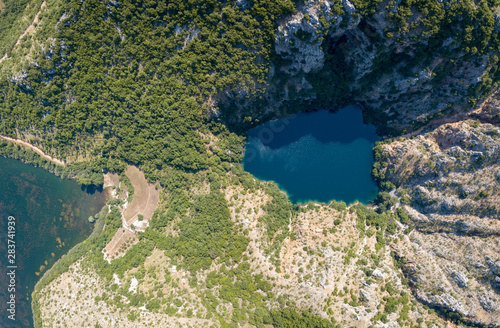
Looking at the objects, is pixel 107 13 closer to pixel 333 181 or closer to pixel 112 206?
pixel 112 206

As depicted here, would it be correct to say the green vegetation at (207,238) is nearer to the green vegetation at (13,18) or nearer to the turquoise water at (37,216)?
the turquoise water at (37,216)

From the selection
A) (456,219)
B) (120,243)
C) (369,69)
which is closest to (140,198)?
(120,243)

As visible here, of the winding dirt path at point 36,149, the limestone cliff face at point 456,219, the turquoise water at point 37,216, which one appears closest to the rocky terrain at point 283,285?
the limestone cliff face at point 456,219

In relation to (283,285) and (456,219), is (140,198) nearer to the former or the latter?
(283,285)

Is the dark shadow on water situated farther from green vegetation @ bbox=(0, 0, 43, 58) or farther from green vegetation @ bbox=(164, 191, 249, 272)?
green vegetation @ bbox=(0, 0, 43, 58)

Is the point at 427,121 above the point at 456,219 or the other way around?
above
